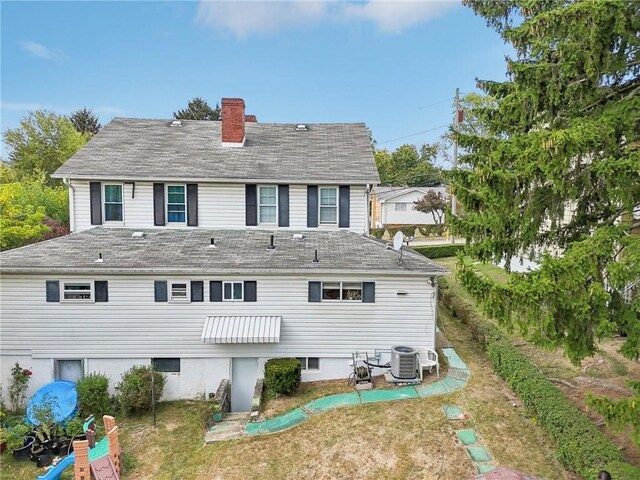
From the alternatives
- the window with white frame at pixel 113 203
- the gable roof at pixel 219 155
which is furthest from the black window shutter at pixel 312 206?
the window with white frame at pixel 113 203

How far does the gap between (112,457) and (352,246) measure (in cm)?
1086

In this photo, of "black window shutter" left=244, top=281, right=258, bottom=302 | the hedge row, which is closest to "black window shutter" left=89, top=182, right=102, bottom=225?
"black window shutter" left=244, top=281, right=258, bottom=302

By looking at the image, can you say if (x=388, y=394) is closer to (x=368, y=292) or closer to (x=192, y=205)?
(x=368, y=292)

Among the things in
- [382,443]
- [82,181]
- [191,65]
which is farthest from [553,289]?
[191,65]

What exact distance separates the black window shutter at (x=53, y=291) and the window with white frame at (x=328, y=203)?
10807 mm

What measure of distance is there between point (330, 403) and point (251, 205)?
9223 mm

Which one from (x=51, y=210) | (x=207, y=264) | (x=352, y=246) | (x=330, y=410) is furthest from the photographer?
(x=51, y=210)

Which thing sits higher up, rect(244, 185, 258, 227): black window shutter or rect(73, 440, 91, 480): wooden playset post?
rect(244, 185, 258, 227): black window shutter

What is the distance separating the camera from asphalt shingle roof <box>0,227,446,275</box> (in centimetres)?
1494

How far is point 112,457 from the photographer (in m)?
11.1

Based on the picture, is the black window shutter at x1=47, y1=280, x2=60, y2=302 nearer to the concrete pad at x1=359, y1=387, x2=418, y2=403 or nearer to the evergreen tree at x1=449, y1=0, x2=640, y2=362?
the concrete pad at x1=359, y1=387, x2=418, y2=403

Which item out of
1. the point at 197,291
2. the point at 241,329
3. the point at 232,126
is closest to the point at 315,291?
the point at 241,329

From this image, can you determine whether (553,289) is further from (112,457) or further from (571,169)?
(112,457)

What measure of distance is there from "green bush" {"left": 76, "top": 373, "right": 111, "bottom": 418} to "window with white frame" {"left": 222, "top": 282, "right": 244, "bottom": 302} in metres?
5.34
